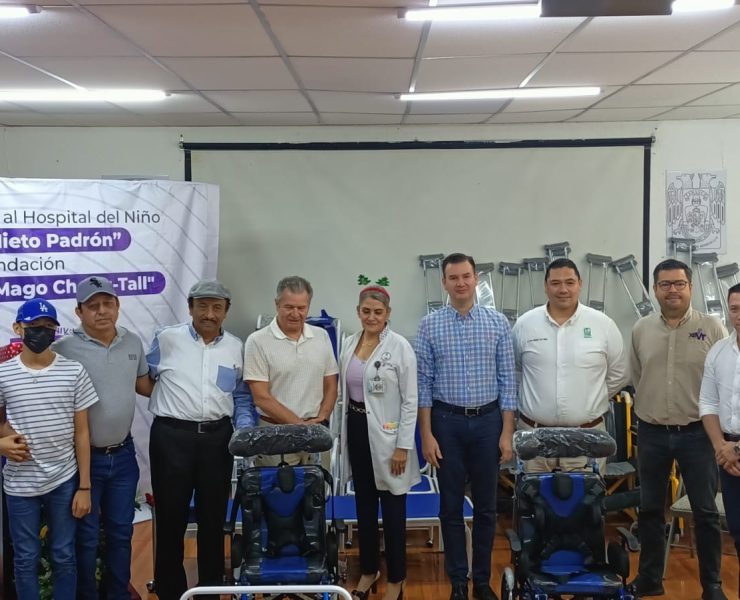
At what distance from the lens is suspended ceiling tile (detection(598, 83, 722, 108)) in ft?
13.9

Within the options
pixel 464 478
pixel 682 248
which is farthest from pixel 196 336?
pixel 682 248

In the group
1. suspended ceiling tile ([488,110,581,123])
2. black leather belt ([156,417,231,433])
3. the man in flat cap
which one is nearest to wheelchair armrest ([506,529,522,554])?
the man in flat cap

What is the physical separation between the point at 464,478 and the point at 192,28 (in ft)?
8.33

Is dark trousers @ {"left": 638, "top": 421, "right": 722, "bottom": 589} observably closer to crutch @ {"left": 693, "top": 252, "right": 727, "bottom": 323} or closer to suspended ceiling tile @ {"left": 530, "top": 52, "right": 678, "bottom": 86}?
suspended ceiling tile @ {"left": 530, "top": 52, "right": 678, "bottom": 86}

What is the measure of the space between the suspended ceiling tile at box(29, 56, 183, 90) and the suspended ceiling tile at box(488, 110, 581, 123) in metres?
2.51

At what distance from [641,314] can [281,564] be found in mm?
3867

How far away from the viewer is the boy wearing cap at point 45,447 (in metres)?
2.62

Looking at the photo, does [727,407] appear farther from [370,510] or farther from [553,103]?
[553,103]

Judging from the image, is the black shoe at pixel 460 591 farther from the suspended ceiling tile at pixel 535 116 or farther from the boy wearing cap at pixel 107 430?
the suspended ceiling tile at pixel 535 116

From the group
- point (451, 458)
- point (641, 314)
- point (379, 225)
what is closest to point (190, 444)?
point (451, 458)

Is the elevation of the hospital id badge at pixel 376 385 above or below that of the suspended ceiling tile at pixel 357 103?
below

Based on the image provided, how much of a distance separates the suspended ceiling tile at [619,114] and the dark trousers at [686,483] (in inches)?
107

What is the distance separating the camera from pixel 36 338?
2.62 meters

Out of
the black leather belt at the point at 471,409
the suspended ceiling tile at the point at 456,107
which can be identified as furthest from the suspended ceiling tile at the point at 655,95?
the black leather belt at the point at 471,409
